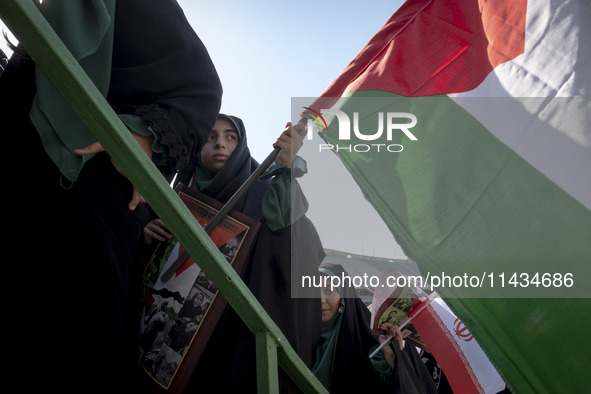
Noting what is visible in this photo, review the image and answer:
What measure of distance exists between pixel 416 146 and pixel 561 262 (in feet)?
1.96

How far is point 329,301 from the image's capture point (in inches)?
120

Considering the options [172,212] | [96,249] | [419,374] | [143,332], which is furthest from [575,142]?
[419,374]

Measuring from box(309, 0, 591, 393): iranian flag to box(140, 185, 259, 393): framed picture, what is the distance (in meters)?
0.64

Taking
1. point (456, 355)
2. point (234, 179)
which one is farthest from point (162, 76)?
point (456, 355)

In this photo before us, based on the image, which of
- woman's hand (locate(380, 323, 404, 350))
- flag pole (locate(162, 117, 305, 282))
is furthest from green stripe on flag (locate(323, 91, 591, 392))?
woman's hand (locate(380, 323, 404, 350))

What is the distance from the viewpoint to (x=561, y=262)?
1226 millimetres

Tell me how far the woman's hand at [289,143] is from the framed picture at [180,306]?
34 centimetres

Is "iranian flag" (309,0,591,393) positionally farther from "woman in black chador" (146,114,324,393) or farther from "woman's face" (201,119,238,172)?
"woman's face" (201,119,238,172)

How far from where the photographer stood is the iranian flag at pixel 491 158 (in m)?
1.19

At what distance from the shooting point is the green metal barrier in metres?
0.71

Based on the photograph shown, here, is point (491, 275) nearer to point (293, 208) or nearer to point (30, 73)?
point (293, 208)

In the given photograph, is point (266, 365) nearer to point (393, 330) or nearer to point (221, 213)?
point (221, 213)

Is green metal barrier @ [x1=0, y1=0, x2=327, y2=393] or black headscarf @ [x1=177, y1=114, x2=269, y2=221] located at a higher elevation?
black headscarf @ [x1=177, y1=114, x2=269, y2=221]

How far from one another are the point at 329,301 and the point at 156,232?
1534 millimetres
